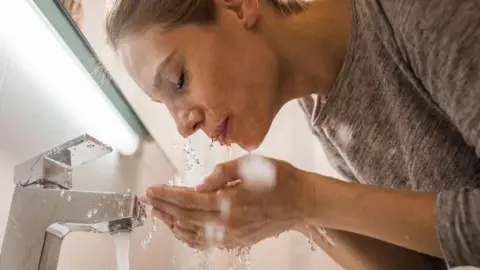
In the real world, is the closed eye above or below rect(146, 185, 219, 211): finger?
above

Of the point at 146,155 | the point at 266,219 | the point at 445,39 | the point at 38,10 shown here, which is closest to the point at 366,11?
the point at 445,39

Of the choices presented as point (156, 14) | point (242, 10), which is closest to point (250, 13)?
point (242, 10)

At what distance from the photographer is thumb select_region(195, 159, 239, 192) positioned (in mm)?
633

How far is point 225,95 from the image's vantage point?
74cm

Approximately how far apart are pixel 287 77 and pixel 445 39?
0.29m

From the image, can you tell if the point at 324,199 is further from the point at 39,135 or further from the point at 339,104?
the point at 39,135

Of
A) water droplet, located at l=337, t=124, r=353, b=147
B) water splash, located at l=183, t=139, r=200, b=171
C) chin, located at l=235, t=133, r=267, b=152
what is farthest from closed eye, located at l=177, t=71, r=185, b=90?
water splash, located at l=183, t=139, r=200, b=171

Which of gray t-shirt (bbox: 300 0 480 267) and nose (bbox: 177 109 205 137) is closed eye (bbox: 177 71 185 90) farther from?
gray t-shirt (bbox: 300 0 480 267)

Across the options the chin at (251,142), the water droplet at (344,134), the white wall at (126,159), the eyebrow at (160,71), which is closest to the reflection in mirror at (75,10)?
the white wall at (126,159)

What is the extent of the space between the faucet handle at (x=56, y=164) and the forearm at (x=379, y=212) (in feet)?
0.84


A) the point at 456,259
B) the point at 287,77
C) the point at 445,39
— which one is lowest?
the point at 456,259

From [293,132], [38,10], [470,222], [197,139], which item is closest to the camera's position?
[470,222]

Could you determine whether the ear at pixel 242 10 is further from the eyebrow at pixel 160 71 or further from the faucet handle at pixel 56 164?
the faucet handle at pixel 56 164

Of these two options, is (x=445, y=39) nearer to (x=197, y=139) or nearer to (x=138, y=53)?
(x=138, y=53)
